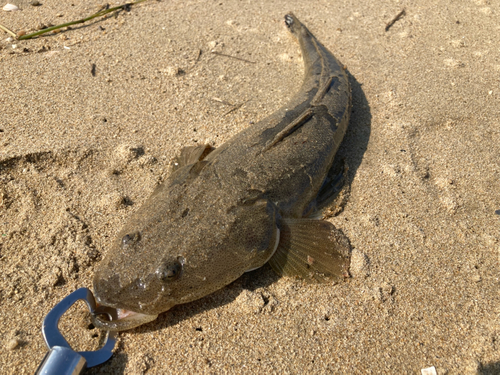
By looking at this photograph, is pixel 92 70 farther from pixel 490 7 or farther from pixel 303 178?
pixel 490 7

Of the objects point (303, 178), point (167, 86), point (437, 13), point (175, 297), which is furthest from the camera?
point (437, 13)

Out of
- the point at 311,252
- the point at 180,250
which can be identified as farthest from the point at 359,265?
the point at 180,250

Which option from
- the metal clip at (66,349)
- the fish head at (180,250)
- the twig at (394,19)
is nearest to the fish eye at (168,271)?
the fish head at (180,250)

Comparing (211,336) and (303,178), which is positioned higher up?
(303,178)

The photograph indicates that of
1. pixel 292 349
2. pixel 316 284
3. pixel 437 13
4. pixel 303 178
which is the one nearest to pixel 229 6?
pixel 437 13

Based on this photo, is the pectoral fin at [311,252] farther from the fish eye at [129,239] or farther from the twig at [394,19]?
the twig at [394,19]

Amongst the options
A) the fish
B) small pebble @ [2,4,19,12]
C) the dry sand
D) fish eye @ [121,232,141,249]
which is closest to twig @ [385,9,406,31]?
the dry sand

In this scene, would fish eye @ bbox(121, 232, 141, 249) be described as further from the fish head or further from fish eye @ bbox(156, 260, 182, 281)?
fish eye @ bbox(156, 260, 182, 281)
